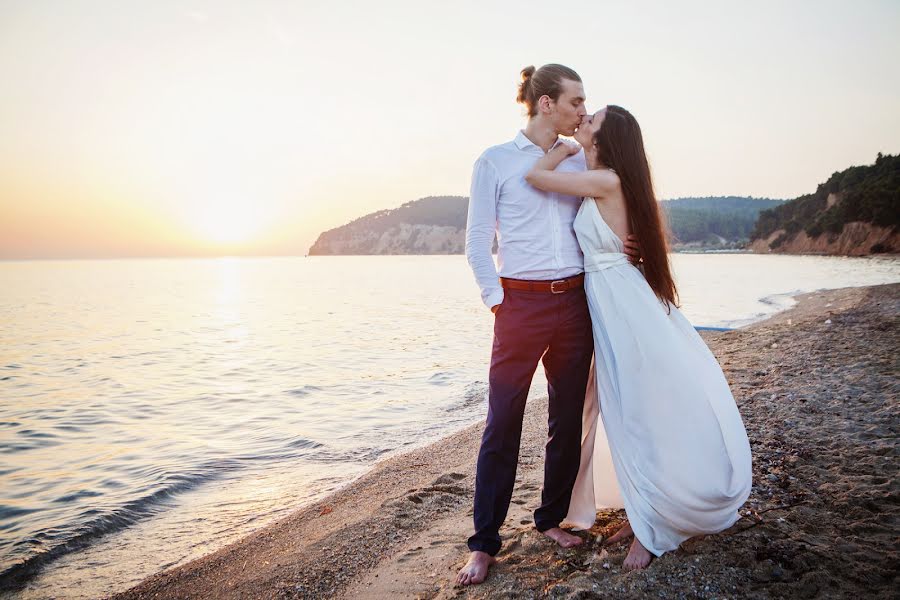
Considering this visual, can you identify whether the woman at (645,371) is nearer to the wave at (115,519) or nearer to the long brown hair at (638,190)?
the long brown hair at (638,190)

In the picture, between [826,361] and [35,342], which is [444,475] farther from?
[35,342]

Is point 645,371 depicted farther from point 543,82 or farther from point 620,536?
point 543,82

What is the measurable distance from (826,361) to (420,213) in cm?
15165

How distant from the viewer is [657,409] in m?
2.90

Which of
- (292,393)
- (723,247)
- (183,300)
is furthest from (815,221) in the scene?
(292,393)

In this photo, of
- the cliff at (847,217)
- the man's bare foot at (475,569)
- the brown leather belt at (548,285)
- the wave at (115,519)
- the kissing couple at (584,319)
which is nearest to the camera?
the kissing couple at (584,319)

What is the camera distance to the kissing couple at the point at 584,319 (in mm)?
2893

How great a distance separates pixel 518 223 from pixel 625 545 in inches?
73.7

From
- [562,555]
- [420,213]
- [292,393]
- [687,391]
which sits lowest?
[292,393]

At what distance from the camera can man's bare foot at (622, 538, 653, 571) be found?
9.13 ft

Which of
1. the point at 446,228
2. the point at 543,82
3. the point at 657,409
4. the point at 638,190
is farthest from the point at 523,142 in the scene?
the point at 446,228

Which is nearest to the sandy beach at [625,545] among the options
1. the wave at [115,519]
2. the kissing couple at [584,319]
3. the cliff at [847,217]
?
the kissing couple at [584,319]

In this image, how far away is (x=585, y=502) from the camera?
136 inches

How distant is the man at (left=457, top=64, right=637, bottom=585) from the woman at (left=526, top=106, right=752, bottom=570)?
102 mm
